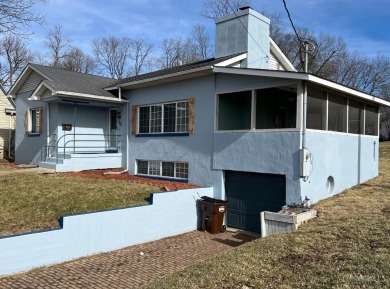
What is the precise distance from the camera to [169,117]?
14109 mm

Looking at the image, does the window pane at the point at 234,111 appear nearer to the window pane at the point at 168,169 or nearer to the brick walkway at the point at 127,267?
the window pane at the point at 168,169

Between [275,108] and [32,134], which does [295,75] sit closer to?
[275,108]

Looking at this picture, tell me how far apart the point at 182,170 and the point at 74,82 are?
6.48 meters

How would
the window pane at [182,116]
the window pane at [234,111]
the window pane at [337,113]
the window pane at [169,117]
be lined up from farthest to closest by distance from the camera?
the window pane at [169,117]
the window pane at [182,116]
the window pane at [234,111]
the window pane at [337,113]

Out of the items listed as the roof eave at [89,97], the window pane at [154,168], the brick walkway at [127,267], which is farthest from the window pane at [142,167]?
the brick walkway at [127,267]

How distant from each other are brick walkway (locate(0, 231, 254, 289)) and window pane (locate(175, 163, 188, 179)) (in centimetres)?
322

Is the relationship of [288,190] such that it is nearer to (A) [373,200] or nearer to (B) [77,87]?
(A) [373,200]

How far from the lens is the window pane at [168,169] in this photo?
1398 cm

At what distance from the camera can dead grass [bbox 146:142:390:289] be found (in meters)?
5.01

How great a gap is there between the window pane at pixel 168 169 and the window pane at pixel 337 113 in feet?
19.2

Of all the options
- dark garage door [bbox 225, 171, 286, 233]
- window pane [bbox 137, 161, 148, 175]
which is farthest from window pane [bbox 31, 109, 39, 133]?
dark garage door [bbox 225, 171, 286, 233]

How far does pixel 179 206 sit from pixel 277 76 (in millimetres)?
4750

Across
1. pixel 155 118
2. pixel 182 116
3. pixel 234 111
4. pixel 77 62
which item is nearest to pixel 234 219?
pixel 234 111

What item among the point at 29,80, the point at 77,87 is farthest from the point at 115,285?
the point at 29,80
